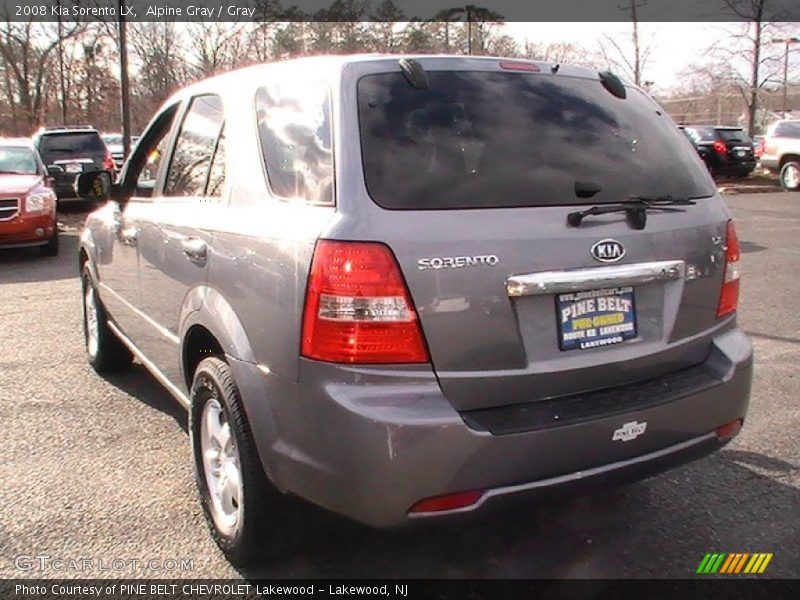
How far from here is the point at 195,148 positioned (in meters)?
3.40

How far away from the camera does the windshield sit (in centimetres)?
1153

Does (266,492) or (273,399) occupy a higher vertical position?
(273,399)

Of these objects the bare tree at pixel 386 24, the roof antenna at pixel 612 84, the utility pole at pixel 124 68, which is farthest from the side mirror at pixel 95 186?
the bare tree at pixel 386 24

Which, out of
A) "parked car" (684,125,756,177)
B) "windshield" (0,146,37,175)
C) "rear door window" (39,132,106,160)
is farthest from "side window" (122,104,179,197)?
"parked car" (684,125,756,177)

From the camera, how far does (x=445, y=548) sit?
9.57 feet

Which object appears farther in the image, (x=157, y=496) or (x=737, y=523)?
(x=157, y=496)

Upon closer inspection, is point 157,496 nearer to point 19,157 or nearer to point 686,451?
point 686,451

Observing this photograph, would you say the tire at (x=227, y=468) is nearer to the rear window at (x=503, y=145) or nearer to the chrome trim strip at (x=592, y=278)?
the rear window at (x=503, y=145)

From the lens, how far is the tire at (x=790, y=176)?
20969mm

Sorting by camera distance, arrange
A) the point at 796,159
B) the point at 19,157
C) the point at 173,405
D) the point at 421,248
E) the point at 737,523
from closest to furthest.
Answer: the point at 421,248 < the point at 737,523 < the point at 173,405 < the point at 19,157 < the point at 796,159

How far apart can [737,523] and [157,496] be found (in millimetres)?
2486

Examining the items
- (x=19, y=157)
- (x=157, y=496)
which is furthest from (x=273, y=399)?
(x=19, y=157)

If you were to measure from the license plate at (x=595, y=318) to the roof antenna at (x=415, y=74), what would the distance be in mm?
835

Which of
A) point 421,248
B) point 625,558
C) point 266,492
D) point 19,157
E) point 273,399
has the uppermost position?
point 19,157
